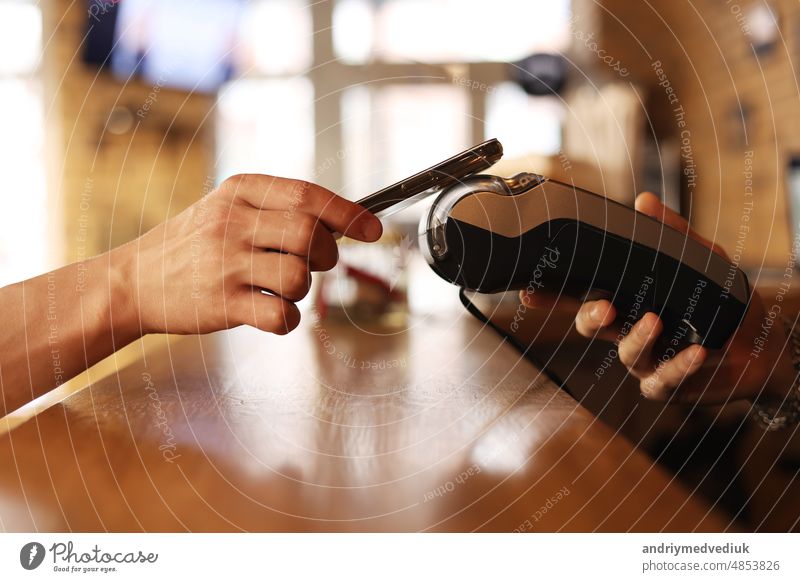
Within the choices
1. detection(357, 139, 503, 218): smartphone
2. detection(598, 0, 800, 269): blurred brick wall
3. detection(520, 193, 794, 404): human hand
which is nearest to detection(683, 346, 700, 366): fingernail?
detection(520, 193, 794, 404): human hand

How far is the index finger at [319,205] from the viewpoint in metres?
0.26

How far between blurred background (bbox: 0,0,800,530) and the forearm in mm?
22

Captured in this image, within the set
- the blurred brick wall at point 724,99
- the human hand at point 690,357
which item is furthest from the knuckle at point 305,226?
the blurred brick wall at point 724,99

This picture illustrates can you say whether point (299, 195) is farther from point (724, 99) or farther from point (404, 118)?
point (724, 99)

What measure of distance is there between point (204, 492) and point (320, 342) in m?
0.18

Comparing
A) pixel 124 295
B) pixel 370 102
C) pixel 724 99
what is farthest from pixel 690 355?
pixel 724 99

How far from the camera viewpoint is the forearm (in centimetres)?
29

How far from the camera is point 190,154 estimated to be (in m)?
0.46

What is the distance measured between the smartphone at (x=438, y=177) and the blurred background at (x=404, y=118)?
109mm

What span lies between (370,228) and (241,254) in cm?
6

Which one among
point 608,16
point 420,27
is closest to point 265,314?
point 420,27
